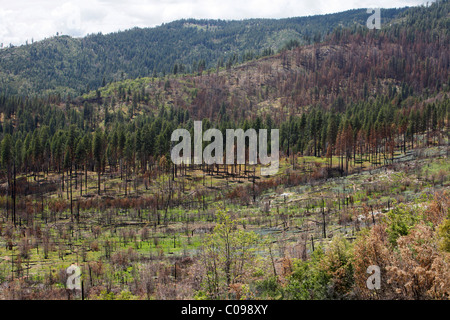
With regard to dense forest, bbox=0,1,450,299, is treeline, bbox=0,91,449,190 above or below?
above

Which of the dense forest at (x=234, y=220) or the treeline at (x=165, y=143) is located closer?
the dense forest at (x=234, y=220)

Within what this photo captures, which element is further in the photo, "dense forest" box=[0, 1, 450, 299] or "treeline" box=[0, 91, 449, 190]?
"treeline" box=[0, 91, 449, 190]

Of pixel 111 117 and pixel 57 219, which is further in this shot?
pixel 111 117

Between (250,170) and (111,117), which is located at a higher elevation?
(111,117)

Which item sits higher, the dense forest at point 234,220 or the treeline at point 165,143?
the treeline at point 165,143

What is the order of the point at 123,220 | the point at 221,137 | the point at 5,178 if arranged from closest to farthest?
the point at 123,220 < the point at 5,178 < the point at 221,137

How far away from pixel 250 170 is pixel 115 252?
6616 centimetres

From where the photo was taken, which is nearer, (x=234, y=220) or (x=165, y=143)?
(x=234, y=220)

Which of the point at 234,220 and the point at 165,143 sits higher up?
the point at 165,143

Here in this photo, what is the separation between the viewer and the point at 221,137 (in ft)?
365
